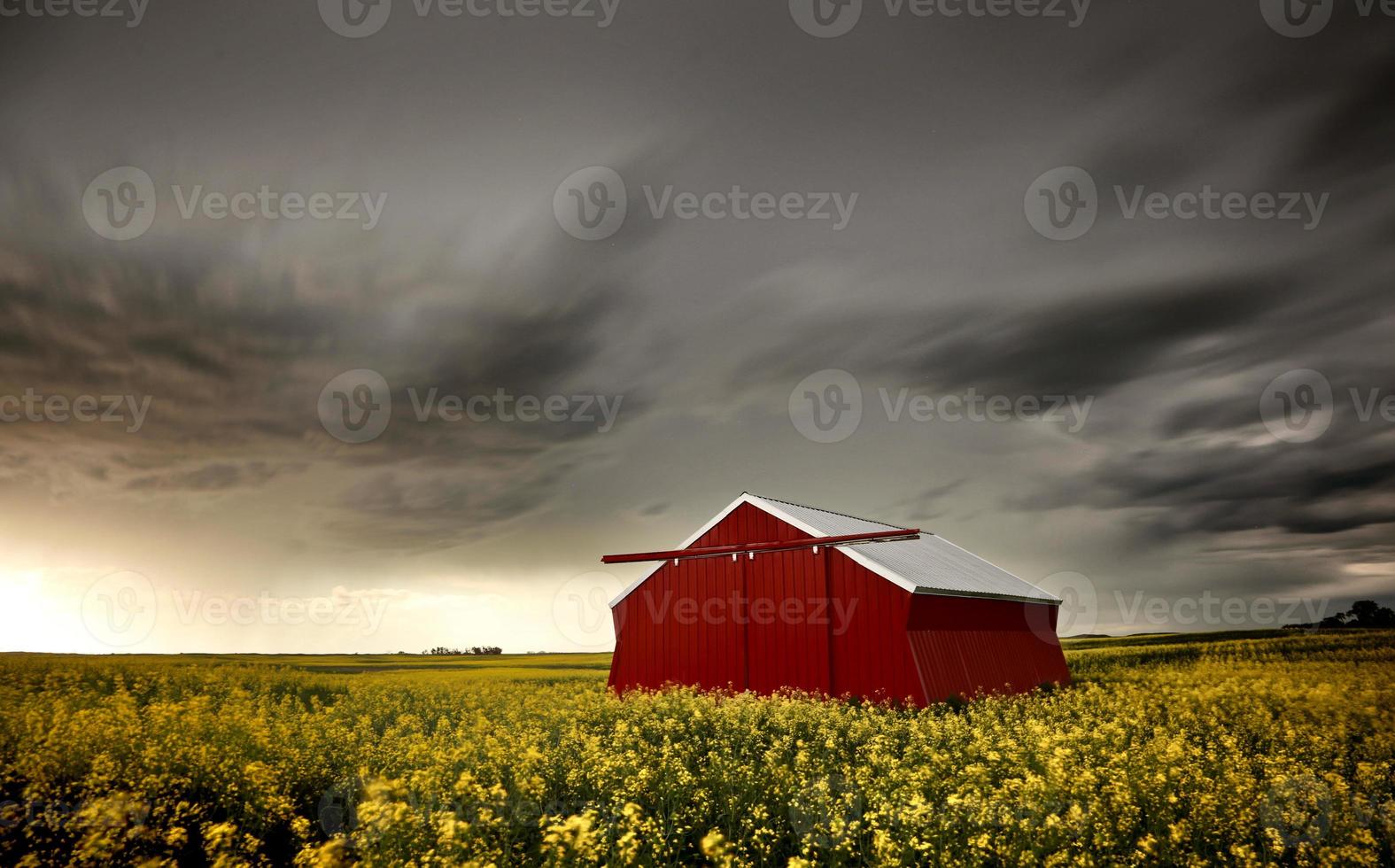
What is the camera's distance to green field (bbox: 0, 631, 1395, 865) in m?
7.51

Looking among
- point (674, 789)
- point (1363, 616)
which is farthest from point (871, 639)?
point (1363, 616)

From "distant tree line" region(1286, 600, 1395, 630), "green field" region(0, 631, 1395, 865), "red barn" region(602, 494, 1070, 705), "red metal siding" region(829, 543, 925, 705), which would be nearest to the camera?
"green field" region(0, 631, 1395, 865)

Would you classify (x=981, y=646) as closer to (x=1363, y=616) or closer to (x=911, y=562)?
(x=911, y=562)

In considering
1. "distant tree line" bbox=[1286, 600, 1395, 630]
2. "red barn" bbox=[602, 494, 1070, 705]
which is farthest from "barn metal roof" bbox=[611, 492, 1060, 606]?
"distant tree line" bbox=[1286, 600, 1395, 630]

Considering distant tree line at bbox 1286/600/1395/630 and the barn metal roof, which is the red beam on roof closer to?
the barn metal roof

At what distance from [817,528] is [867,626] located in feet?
11.1

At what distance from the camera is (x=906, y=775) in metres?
9.68

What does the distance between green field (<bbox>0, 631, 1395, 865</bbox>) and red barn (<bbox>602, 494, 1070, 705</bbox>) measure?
517 centimetres

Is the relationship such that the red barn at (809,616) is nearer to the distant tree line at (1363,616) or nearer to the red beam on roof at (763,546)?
the red beam on roof at (763,546)

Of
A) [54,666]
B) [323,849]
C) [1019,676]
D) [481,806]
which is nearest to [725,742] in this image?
[481,806]

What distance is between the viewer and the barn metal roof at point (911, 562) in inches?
874

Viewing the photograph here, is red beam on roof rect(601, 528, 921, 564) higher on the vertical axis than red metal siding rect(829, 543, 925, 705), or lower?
higher

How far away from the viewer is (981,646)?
25281 millimetres

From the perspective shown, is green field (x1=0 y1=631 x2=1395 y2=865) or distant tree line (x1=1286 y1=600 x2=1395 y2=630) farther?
distant tree line (x1=1286 y1=600 x2=1395 y2=630)
